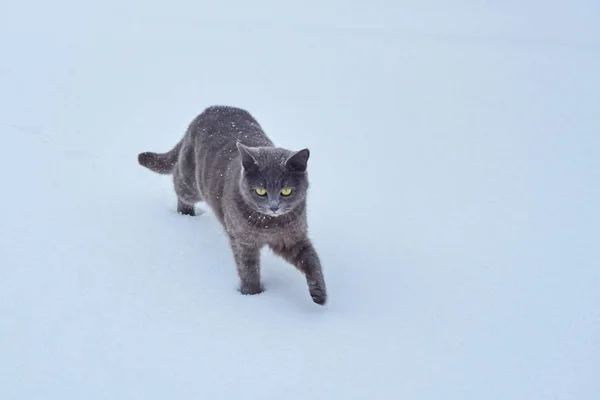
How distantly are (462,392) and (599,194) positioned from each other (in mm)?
2365

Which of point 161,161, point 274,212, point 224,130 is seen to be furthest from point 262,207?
point 161,161

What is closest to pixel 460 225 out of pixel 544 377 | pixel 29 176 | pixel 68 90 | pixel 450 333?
pixel 450 333

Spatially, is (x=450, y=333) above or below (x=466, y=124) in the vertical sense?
below

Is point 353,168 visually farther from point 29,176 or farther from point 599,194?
point 29,176

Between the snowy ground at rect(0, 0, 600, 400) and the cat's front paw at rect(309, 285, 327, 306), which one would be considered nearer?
the snowy ground at rect(0, 0, 600, 400)

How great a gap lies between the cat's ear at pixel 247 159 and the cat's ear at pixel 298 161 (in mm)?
188

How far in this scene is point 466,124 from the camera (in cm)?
543

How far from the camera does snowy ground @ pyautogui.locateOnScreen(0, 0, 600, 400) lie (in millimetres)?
2412

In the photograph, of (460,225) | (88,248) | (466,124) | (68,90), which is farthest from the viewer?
(68,90)

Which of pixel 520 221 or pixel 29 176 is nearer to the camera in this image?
pixel 520 221

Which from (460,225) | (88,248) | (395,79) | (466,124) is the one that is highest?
(395,79)

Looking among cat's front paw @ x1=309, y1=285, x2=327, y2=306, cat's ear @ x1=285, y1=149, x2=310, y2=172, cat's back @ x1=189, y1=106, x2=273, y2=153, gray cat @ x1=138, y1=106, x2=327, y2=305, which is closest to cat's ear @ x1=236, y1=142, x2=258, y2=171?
gray cat @ x1=138, y1=106, x2=327, y2=305

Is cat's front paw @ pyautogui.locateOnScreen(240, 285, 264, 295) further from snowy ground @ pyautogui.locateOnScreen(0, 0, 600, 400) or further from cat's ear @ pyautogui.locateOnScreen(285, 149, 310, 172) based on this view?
cat's ear @ pyautogui.locateOnScreen(285, 149, 310, 172)

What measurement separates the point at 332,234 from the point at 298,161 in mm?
774
